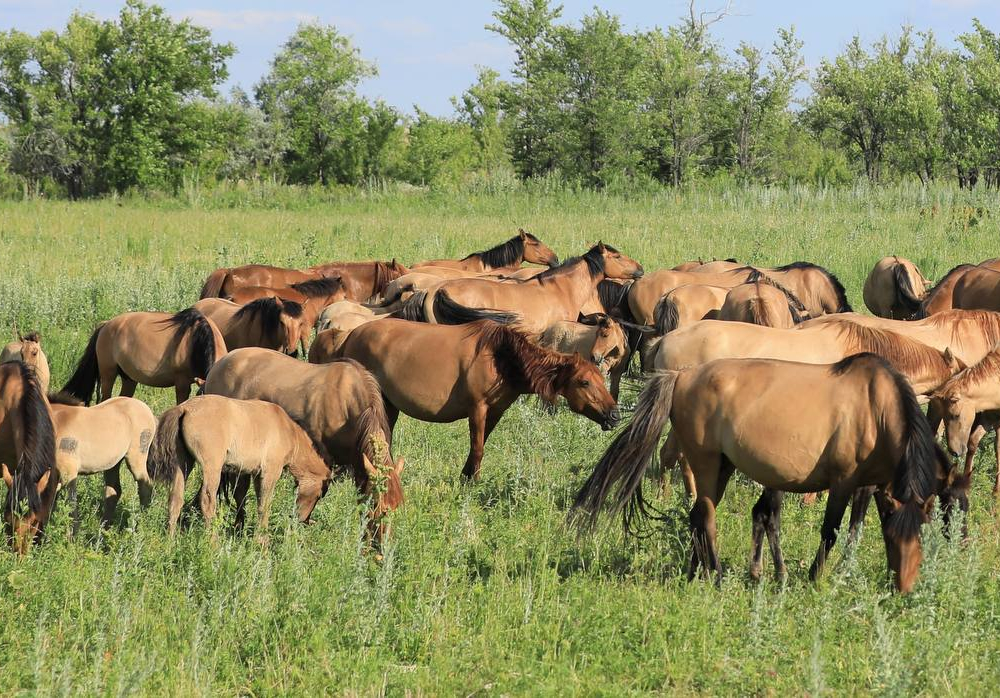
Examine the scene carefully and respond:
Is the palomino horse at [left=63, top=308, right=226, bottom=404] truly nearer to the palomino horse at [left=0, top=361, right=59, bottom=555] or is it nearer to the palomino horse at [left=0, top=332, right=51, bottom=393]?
the palomino horse at [left=0, top=332, right=51, bottom=393]

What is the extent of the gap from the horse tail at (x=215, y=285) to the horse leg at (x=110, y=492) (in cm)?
767

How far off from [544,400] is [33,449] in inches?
153

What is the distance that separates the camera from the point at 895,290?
1534cm

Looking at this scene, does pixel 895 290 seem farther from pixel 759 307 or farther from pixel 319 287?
pixel 319 287

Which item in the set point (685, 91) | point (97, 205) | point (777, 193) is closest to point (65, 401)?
point (777, 193)

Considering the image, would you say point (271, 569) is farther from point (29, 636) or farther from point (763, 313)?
point (763, 313)

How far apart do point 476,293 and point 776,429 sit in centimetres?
630

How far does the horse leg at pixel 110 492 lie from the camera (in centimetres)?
733

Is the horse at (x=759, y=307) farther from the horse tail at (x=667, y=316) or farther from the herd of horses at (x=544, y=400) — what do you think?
the horse tail at (x=667, y=316)

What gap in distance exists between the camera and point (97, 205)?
33.8 meters

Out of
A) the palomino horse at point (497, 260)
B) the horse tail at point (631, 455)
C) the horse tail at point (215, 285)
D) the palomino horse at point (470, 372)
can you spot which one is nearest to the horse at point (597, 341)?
the palomino horse at point (470, 372)

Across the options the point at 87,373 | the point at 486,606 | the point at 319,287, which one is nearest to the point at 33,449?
the point at 486,606

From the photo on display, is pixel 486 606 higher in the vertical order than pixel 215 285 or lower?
lower

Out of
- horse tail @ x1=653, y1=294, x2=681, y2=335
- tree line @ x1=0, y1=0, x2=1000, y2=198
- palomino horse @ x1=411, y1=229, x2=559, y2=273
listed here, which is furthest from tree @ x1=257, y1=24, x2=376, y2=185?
horse tail @ x1=653, y1=294, x2=681, y2=335
